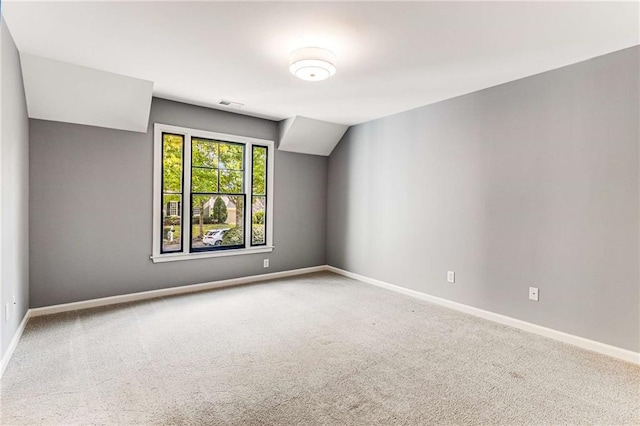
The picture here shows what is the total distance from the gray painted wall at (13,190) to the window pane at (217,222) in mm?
1744

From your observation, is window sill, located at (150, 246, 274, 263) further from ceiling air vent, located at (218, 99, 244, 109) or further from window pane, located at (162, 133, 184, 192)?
ceiling air vent, located at (218, 99, 244, 109)

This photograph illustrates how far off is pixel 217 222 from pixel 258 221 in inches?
25.9

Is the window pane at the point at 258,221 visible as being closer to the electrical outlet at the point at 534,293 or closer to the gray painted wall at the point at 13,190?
the gray painted wall at the point at 13,190

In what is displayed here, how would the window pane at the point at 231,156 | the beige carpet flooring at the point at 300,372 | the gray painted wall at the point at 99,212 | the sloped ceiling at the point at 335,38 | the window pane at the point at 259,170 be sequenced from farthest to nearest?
the window pane at the point at 259,170 < the window pane at the point at 231,156 < the gray painted wall at the point at 99,212 < the sloped ceiling at the point at 335,38 < the beige carpet flooring at the point at 300,372

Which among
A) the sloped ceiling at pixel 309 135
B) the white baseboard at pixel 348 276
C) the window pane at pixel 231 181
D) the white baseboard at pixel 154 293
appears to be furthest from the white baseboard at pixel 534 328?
the window pane at pixel 231 181

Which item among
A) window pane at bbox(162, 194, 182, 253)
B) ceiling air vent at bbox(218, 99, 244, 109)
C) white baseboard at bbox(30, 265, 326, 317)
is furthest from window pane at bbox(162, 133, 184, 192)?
white baseboard at bbox(30, 265, 326, 317)

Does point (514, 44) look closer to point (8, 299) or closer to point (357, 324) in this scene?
point (357, 324)

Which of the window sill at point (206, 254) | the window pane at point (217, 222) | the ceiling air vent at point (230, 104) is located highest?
the ceiling air vent at point (230, 104)

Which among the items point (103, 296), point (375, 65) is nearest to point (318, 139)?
point (375, 65)

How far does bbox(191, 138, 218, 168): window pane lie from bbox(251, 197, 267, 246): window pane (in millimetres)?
838

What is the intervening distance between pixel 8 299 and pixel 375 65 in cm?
356

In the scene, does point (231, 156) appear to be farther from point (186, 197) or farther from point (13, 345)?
point (13, 345)

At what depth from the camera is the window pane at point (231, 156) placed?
188 inches

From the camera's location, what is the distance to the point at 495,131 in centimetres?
351
